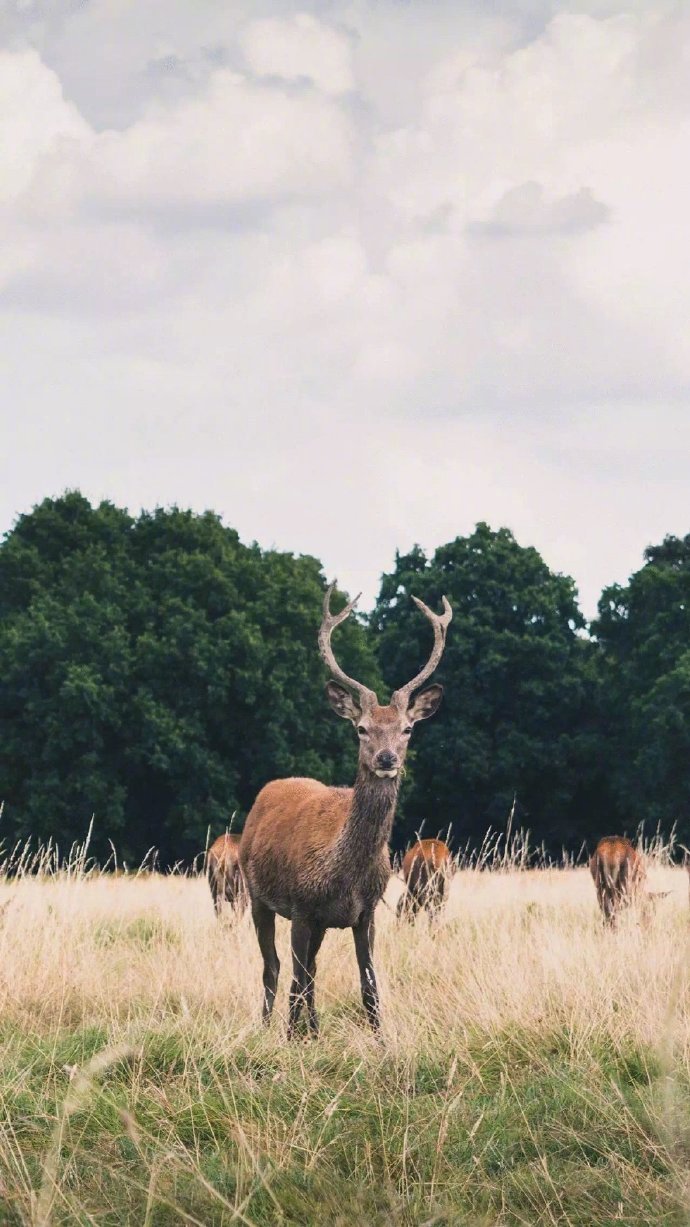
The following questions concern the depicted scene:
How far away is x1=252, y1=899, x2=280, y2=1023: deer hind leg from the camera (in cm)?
777

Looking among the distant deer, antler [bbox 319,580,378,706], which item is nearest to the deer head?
antler [bbox 319,580,378,706]

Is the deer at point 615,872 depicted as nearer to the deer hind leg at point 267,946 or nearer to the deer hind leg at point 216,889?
the deer hind leg at point 216,889

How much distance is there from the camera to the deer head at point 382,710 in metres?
7.01

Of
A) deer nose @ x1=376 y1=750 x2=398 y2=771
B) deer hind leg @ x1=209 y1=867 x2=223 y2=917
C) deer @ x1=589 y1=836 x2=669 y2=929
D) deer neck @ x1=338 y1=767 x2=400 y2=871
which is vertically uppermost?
deer nose @ x1=376 y1=750 x2=398 y2=771

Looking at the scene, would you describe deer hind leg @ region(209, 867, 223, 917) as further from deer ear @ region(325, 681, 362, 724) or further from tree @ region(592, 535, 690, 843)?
tree @ region(592, 535, 690, 843)

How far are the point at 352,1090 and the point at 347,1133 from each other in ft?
2.05

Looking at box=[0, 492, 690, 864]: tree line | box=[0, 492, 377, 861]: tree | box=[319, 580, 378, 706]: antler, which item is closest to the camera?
box=[319, 580, 378, 706]: antler

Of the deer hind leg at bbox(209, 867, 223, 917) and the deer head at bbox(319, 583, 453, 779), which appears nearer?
the deer head at bbox(319, 583, 453, 779)

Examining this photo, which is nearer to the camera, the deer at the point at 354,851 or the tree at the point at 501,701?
the deer at the point at 354,851

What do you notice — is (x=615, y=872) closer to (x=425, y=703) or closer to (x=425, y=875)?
(x=425, y=875)

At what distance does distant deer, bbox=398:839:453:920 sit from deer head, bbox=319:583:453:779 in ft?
13.5

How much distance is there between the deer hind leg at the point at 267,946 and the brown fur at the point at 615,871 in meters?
4.21

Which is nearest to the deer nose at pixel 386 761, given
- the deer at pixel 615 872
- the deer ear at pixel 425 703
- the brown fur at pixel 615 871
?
the deer ear at pixel 425 703

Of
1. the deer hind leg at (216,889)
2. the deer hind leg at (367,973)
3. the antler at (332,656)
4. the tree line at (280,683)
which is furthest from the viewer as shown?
the tree line at (280,683)
